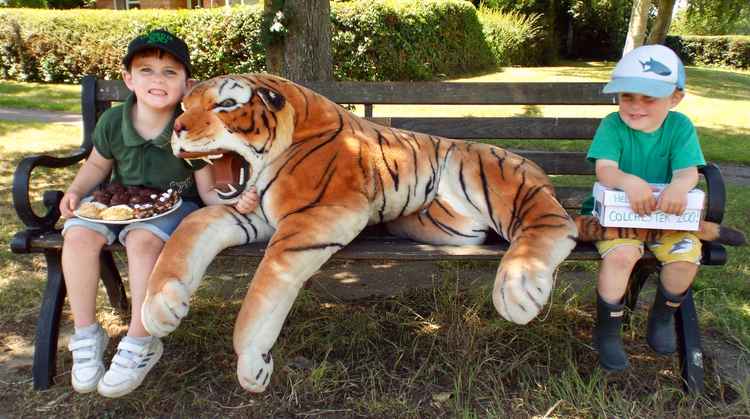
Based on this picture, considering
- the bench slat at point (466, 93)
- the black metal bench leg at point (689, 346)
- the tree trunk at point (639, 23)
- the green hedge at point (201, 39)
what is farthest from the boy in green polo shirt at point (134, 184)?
the tree trunk at point (639, 23)

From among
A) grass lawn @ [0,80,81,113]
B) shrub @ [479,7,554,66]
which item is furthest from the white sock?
shrub @ [479,7,554,66]

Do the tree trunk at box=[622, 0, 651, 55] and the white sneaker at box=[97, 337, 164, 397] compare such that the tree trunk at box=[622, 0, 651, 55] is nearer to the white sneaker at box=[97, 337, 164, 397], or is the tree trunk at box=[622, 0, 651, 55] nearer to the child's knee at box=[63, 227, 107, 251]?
the child's knee at box=[63, 227, 107, 251]

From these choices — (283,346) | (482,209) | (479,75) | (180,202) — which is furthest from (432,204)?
(479,75)

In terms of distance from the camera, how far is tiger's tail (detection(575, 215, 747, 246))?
93.4 inches

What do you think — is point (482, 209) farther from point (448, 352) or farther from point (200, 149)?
point (200, 149)

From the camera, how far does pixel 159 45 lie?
8.35 feet

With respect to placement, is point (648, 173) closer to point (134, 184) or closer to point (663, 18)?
point (134, 184)

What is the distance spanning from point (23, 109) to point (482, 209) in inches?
365

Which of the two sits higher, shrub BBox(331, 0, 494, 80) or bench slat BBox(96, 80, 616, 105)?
shrub BBox(331, 0, 494, 80)

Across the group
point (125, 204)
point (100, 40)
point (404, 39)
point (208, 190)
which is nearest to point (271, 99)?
point (208, 190)

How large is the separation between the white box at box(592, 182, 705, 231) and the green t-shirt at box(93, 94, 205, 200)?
175cm

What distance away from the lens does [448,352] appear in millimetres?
2699

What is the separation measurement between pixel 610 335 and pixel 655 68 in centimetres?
110

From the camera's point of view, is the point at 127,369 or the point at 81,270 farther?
the point at 81,270
